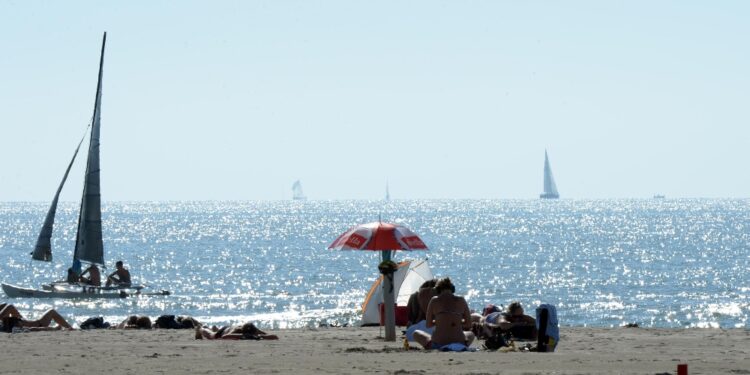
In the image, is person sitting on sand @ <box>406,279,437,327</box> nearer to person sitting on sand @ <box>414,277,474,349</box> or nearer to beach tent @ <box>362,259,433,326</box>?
person sitting on sand @ <box>414,277,474,349</box>

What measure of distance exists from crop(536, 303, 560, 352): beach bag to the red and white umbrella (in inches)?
175

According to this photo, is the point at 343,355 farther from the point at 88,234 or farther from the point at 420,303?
the point at 88,234

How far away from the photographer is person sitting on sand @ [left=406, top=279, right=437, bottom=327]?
20.3 meters

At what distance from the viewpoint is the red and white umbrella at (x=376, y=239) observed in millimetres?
22188

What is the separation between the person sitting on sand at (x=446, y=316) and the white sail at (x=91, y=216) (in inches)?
1381

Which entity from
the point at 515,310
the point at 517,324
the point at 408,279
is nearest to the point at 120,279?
the point at 408,279

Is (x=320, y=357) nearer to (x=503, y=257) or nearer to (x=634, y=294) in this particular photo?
(x=634, y=294)

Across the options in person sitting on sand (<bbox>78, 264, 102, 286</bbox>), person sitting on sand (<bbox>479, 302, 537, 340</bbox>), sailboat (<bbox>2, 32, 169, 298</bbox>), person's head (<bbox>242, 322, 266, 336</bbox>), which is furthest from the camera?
sailboat (<bbox>2, 32, 169, 298</bbox>)

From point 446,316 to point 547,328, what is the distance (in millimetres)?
1375

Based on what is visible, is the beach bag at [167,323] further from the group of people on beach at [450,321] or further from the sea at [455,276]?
the group of people on beach at [450,321]

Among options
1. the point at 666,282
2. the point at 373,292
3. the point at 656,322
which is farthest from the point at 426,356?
the point at 666,282

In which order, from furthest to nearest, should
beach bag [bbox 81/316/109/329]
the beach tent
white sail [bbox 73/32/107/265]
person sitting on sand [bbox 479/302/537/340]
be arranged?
white sail [bbox 73/32/107/265], the beach tent, beach bag [bbox 81/316/109/329], person sitting on sand [bbox 479/302/537/340]

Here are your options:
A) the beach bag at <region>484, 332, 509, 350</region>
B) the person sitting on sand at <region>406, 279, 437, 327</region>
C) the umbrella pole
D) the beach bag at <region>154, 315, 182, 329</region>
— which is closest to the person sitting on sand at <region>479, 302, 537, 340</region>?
the beach bag at <region>484, 332, 509, 350</region>

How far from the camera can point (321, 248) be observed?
117438 millimetres
